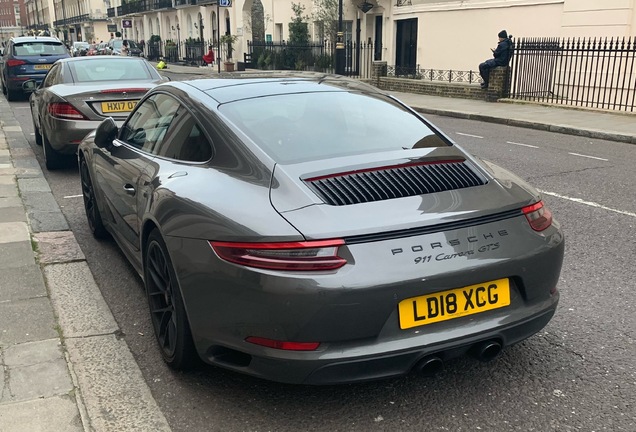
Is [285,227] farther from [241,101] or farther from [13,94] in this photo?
[13,94]

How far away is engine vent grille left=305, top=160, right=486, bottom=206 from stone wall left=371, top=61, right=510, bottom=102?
15.8m

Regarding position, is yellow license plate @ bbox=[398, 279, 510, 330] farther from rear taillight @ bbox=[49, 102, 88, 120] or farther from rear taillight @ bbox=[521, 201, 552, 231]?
rear taillight @ bbox=[49, 102, 88, 120]

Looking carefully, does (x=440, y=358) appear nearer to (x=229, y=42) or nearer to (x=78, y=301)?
(x=78, y=301)

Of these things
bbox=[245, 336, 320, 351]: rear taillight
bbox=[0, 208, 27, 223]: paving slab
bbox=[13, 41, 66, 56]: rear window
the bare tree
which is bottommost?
bbox=[0, 208, 27, 223]: paving slab

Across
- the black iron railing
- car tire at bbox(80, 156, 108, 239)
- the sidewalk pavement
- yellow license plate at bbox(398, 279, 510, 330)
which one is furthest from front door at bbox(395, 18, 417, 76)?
yellow license plate at bbox(398, 279, 510, 330)

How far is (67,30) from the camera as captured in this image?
4067 inches

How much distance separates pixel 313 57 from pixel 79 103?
25.7 m

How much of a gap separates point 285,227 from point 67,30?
11313 cm

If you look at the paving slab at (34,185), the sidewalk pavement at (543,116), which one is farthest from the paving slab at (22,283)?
the sidewalk pavement at (543,116)

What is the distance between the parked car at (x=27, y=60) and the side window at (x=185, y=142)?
16.9m

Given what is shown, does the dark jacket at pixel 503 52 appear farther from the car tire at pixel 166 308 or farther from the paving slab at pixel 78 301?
the car tire at pixel 166 308

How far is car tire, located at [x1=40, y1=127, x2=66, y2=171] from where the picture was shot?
8.61m

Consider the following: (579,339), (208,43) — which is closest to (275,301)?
(579,339)

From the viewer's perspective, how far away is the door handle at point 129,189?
388 cm
